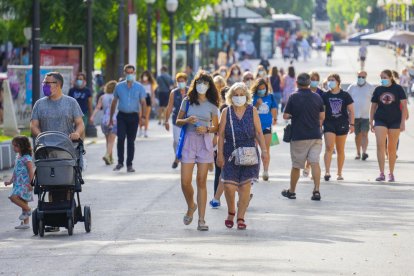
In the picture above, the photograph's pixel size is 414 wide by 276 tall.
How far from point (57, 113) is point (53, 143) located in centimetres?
123

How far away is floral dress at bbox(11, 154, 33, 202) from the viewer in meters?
Result: 15.4

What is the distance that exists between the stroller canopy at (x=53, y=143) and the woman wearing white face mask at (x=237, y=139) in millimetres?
1692

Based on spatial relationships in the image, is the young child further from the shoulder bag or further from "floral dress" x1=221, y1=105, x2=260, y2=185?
"floral dress" x1=221, y1=105, x2=260, y2=185

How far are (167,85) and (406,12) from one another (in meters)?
50.0

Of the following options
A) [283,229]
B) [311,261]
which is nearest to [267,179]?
[283,229]

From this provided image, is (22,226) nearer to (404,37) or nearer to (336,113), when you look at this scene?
(336,113)

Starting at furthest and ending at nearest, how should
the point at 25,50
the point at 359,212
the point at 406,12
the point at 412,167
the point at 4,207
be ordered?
the point at 406,12 → the point at 25,50 → the point at 412,167 → the point at 4,207 → the point at 359,212

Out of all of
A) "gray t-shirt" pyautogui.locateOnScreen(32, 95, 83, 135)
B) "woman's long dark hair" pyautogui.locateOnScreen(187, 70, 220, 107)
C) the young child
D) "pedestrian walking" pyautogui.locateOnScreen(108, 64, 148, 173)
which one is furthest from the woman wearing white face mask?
"pedestrian walking" pyautogui.locateOnScreen(108, 64, 148, 173)

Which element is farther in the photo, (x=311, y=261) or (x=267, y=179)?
(x=267, y=179)

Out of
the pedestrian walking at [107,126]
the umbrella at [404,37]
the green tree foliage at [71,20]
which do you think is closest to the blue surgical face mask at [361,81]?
the pedestrian walking at [107,126]

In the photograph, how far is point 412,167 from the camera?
25078 mm

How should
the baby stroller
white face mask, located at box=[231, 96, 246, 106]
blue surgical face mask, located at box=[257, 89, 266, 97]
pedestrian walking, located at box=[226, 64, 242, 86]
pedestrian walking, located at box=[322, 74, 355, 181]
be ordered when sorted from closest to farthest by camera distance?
the baby stroller < white face mask, located at box=[231, 96, 246, 106] < blue surgical face mask, located at box=[257, 89, 266, 97] < pedestrian walking, located at box=[322, 74, 355, 181] < pedestrian walking, located at box=[226, 64, 242, 86]

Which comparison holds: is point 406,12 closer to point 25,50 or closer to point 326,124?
point 25,50

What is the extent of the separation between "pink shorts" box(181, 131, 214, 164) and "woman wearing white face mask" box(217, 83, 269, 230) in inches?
4.7
